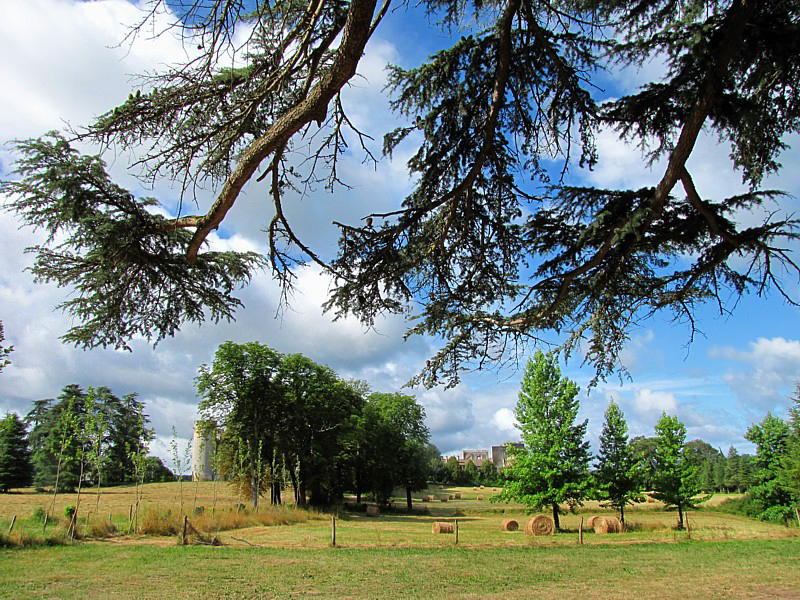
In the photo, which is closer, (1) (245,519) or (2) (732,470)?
(1) (245,519)

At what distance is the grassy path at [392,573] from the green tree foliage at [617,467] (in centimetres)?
1503

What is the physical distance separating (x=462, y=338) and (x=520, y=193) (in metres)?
1.64

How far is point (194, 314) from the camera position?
17.9 feet

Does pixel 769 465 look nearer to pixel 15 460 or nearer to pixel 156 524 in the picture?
pixel 156 524

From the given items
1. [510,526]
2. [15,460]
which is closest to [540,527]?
[510,526]

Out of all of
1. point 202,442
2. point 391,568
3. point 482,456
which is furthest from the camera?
point 482,456

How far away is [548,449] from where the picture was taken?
3269 cm

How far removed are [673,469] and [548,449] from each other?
988 centimetres

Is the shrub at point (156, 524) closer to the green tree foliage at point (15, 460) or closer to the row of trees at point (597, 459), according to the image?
the row of trees at point (597, 459)

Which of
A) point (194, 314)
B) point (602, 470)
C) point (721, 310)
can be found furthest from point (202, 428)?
point (721, 310)

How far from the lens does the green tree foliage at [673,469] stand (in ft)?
113

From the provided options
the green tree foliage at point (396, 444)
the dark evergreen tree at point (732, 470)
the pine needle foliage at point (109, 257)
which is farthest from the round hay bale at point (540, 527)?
the dark evergreen tree at point (732, 470)

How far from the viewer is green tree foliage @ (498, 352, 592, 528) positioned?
104 ft

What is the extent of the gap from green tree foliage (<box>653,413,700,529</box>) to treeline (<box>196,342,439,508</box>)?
853 inches
